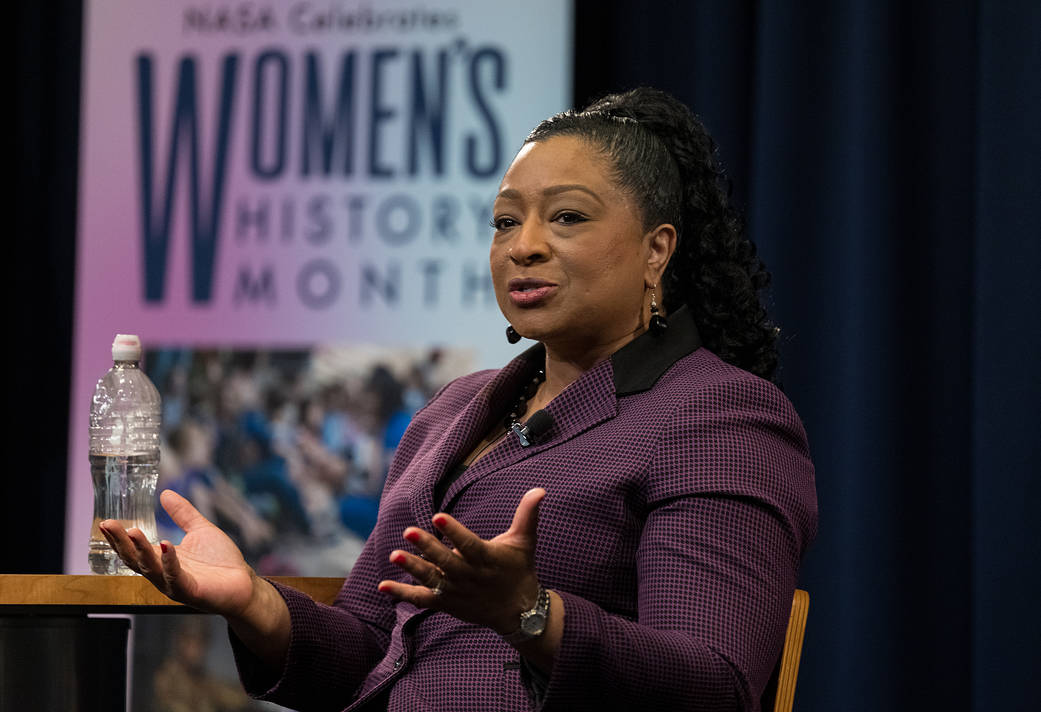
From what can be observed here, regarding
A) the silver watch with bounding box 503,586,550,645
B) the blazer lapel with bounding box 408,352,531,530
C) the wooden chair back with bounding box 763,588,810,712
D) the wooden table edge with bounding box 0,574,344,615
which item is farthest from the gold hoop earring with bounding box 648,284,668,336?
the wooden table edge with bounding box 0,574,344,615

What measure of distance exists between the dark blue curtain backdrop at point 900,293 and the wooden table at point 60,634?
1362 mm

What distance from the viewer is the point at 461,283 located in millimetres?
3102

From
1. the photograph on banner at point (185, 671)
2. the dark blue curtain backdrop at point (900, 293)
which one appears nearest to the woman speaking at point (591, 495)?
the photograph on banner at point (185, 671)

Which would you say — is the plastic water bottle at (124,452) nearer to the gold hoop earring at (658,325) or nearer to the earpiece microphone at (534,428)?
the earpiece microphone at (534,428)

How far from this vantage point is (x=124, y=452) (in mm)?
2451

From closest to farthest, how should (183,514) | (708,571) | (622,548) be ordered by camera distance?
(708,571)
(622,548)
(183,514)

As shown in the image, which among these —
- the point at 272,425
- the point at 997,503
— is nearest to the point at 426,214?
the point at 272,425

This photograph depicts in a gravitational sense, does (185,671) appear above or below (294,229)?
below

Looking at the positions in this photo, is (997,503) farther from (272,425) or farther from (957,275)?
(272,425)

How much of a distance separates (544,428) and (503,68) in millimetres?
1609

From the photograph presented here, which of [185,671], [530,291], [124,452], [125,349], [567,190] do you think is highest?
[567,190]

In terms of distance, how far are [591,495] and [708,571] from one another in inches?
7.6

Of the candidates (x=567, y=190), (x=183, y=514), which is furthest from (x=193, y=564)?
(x=567, y=190)

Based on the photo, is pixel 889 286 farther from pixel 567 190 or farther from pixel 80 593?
pixel 80 593
